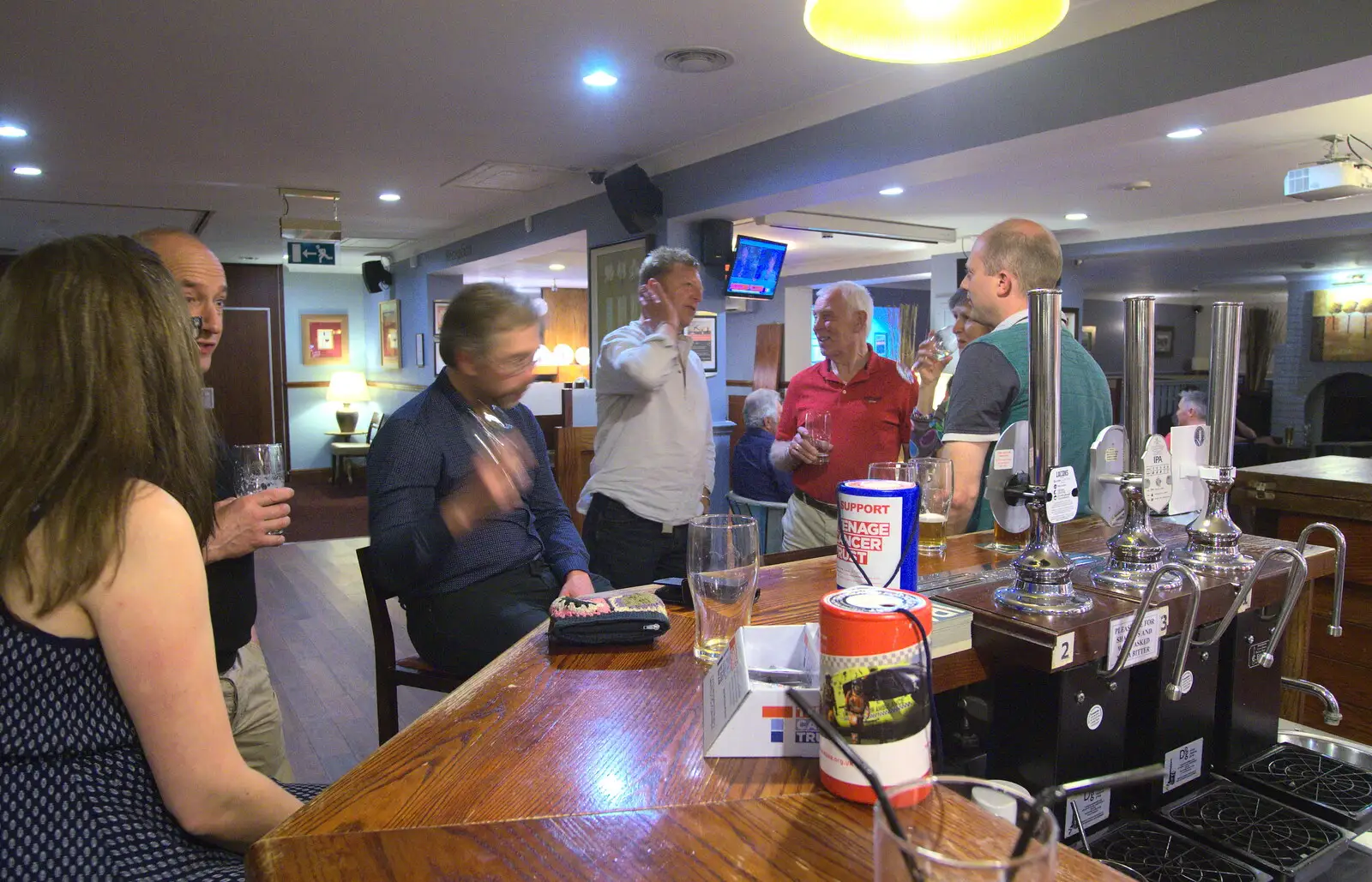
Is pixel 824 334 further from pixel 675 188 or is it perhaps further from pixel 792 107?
pixel 675 188

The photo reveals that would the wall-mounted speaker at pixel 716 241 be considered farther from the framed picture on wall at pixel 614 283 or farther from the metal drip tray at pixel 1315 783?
the metal drip tray at pixel 1315 783

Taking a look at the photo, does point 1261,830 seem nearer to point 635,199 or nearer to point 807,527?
point 807,527

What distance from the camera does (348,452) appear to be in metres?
10.6

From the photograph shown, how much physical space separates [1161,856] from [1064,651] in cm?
32

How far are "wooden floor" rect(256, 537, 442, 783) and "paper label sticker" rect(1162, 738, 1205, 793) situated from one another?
2276 millimetres

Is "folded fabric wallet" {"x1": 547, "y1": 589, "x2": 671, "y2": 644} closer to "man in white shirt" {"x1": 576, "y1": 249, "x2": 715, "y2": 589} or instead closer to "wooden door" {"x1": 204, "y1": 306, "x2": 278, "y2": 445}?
"man in white shirt" {"x1": 576, "y1": 249, "x2": 715, "y2": 589}

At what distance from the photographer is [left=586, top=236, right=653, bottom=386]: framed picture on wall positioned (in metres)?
5.83

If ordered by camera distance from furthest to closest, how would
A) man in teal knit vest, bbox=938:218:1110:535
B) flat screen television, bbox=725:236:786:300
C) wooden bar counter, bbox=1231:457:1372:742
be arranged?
flat screen television, bbox=725:236:786:300 < wooden bar counter, bbox=1231:457:1372:742 < man in teal knit vest, bbox=938:218:1110:535

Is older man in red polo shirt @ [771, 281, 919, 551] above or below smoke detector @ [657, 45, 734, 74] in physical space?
below

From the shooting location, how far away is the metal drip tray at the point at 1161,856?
1.06 metres

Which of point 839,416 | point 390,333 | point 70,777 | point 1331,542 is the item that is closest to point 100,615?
point 70,777

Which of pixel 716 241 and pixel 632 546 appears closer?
pixel 632 546

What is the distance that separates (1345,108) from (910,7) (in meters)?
4.12

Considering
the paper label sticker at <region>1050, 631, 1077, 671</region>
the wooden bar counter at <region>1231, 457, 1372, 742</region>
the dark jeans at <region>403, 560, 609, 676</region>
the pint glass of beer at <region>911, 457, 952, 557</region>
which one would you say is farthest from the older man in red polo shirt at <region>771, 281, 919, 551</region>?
the paper label sticker at <region>1050, 631, 1077, 671</region>
